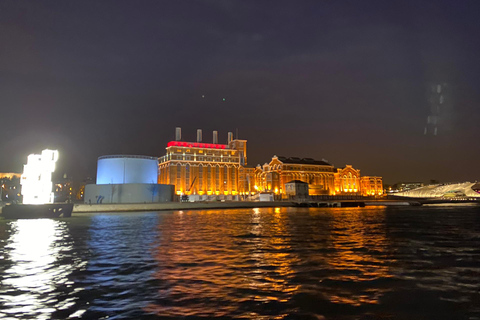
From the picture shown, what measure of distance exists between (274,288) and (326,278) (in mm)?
2378

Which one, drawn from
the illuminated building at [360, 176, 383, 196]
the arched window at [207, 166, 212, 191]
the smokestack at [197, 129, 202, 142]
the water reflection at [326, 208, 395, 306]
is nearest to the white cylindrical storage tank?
the arched window at [207, 166, 212, 191]

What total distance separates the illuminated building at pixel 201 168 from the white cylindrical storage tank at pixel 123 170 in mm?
24870

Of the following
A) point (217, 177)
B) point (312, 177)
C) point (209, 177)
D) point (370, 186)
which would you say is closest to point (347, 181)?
point (370, 186)

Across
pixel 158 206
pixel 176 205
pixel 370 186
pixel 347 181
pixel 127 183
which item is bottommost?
pixel 158 206

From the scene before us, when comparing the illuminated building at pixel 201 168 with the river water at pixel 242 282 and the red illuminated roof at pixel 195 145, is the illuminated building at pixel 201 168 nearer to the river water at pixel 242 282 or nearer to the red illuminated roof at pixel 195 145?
the red illuminated roof at pixel 195 145

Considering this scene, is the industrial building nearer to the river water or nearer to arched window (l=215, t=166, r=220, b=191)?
arched window (l=215, t=166, r=220, b=191)

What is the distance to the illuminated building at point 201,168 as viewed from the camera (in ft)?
429

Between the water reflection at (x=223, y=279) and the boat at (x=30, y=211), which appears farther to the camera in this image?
the boat at (x=30, y=211)

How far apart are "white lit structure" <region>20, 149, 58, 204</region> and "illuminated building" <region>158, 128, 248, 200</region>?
73.4 m

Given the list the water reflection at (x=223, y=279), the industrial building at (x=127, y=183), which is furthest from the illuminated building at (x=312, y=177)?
A: the water reflection at (x=223, y=279)

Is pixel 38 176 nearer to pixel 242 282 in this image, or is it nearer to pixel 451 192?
pixel 242 282

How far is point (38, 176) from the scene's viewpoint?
5206cm

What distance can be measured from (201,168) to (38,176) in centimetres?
8533

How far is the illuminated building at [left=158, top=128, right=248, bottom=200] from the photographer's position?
130750 millimetres
